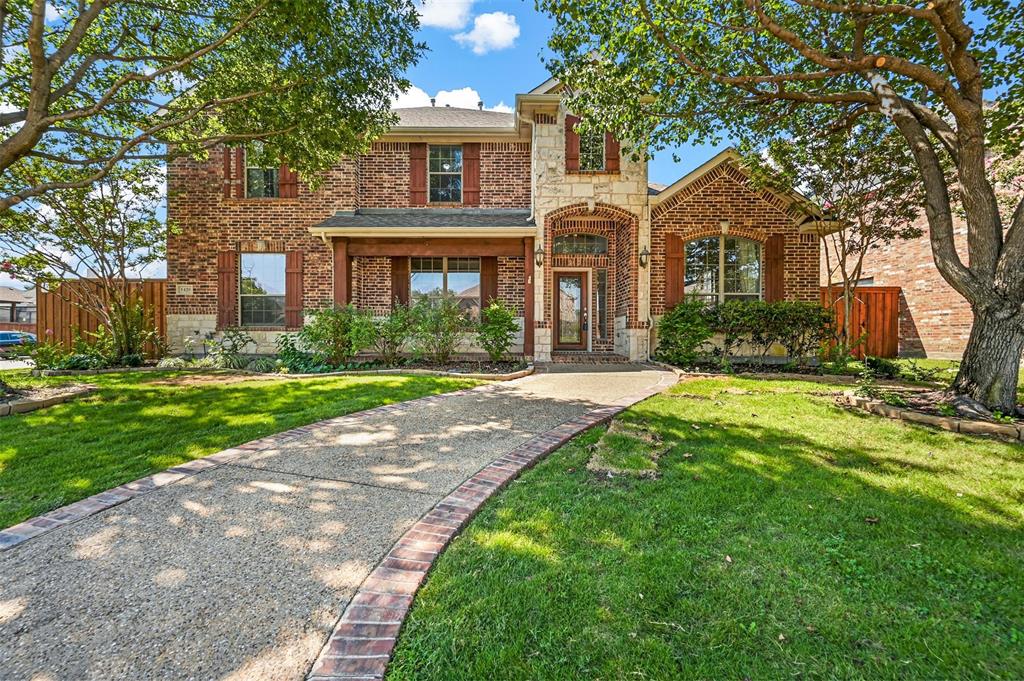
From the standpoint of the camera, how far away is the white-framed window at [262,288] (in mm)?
11711

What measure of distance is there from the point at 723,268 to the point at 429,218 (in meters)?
7.46

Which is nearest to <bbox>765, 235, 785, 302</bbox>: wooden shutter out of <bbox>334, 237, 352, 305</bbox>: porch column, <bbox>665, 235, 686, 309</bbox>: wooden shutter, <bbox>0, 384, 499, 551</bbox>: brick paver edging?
<bbox>665, 235, 686, 309</bbox>: wooden shutter

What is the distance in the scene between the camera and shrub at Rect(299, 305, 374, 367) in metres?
8.50

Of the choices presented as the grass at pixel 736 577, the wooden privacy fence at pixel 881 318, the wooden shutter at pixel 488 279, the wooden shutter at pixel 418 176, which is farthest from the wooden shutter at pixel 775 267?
the wooden shutter at pixel 418 176

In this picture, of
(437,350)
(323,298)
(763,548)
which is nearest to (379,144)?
(323,298)

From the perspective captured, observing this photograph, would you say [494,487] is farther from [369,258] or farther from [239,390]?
[369,258]

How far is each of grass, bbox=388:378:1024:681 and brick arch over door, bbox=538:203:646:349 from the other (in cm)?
729

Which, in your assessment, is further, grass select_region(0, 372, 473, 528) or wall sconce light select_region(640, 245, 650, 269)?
wall sconce light select_region(640, 245, 650, 269)

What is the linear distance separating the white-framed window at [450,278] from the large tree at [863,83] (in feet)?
17.8

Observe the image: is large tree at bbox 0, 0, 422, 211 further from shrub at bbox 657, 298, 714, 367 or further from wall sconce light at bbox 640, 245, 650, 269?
shrub at bbox 657, 298, 714, 367

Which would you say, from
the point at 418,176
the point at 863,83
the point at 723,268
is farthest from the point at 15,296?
the point at 863,83

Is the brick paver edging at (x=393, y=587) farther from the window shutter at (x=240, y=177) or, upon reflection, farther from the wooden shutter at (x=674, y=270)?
the window shutter at (x=240, y=177)

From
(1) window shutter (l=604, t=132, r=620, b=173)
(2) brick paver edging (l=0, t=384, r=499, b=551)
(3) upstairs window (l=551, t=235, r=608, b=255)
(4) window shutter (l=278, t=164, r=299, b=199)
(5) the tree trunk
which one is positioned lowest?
(2) brick paver edging (l=0, t=384, r=499, b=551)

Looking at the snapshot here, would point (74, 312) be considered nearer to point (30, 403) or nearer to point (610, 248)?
point (30, 403)
